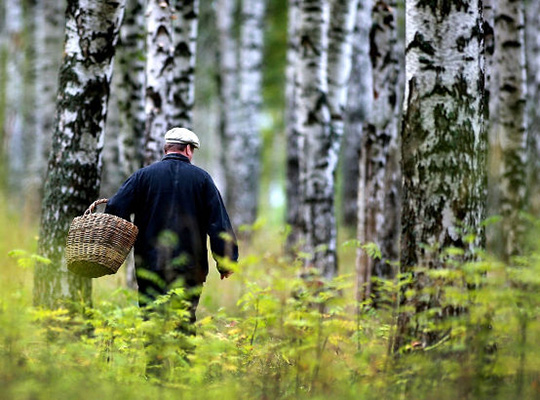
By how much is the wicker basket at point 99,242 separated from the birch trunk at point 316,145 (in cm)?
485

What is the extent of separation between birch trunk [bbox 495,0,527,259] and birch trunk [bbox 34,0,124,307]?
19.0 feet

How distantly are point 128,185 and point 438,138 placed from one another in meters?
2.83

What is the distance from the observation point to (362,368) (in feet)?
18.1

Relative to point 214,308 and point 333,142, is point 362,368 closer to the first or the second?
point 214,308

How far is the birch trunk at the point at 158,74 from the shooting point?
1015 cm

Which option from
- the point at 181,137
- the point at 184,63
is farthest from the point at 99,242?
the point at 184,63

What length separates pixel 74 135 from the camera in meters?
7.79

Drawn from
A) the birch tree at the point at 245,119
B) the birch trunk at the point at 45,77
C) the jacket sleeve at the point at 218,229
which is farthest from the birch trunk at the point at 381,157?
the birch tree at the point at 245,119

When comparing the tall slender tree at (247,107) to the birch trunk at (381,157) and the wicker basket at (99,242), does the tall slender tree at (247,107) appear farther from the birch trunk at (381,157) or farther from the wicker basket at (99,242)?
the wicker basket at (99,242)

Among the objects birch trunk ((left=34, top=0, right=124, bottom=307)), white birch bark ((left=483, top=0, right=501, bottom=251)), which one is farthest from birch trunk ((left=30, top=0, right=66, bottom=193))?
white birch bark ((left=483, top=0, right=501, bottom=251))

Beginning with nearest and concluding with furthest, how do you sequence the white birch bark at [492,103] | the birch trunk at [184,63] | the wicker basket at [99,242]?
the wicker basket at [99,242] → the white birch bark at [492,103] → the birch trunk at [184,63]

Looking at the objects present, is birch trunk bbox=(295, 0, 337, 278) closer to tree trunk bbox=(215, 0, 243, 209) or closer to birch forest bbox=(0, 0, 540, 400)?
birch forest bbox=(0, 0, 540, 400)

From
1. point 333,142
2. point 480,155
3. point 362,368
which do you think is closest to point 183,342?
point 362,368

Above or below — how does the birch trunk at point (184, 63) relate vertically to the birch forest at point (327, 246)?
above
